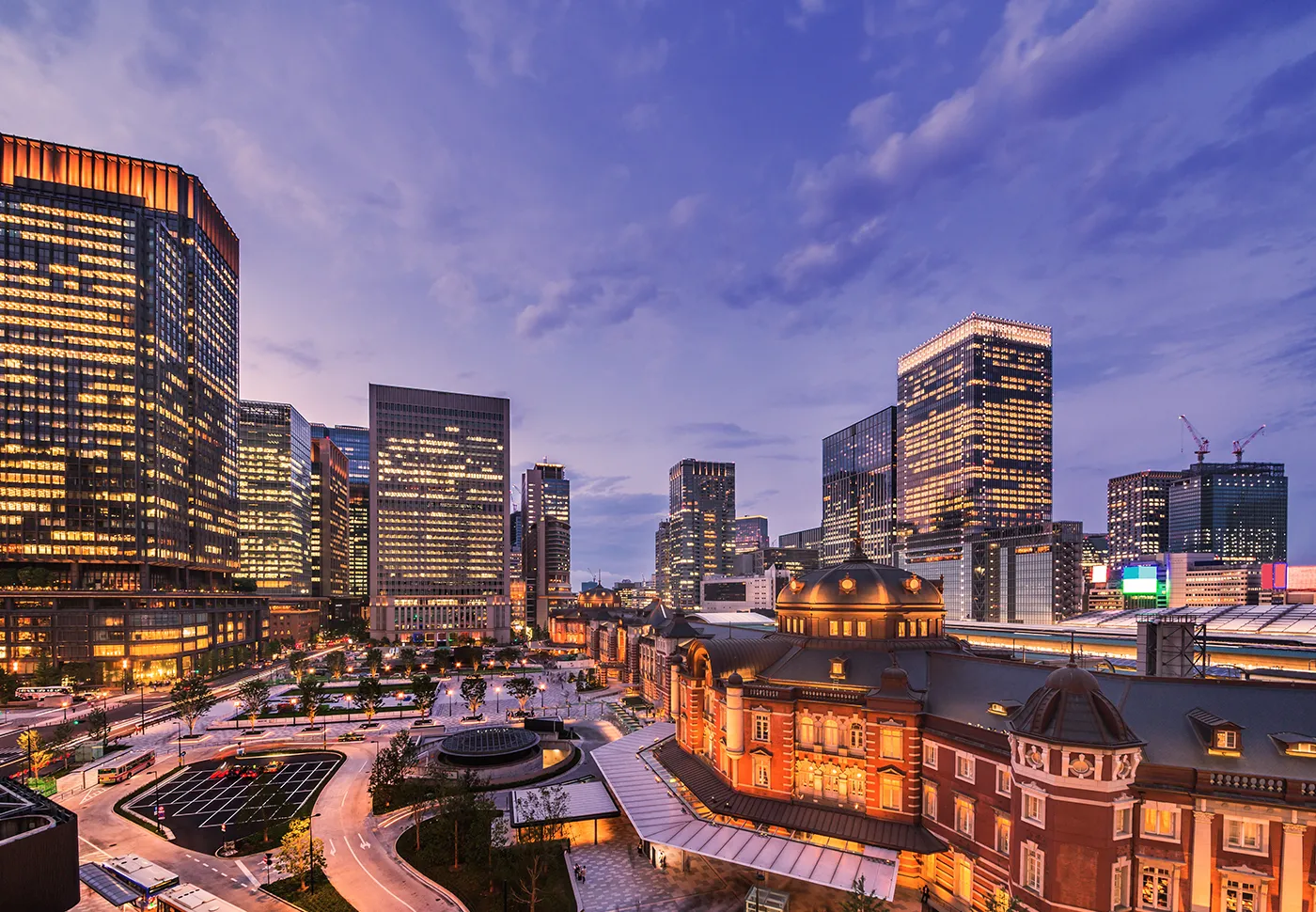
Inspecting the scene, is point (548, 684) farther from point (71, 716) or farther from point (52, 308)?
point (52, 308)

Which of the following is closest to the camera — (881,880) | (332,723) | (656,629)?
(881,880)

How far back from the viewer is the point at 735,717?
203ft

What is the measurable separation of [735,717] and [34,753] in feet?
275

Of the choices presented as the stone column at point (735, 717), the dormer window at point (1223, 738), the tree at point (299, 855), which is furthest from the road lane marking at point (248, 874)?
the dormer window at point (1223, 738)

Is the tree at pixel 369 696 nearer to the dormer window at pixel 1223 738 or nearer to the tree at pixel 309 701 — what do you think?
the tree at pixel 309 701

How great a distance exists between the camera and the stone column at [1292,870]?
A: 37.0 m

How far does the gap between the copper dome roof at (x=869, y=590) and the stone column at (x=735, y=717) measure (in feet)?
48.3

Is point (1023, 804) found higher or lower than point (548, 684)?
higher

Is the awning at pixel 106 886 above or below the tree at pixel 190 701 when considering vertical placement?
above

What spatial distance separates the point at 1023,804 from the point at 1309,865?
14036mm

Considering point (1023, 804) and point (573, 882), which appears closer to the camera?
point (1023, 804)

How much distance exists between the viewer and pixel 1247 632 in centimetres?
10162

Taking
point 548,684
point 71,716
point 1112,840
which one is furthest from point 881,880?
point 71,716

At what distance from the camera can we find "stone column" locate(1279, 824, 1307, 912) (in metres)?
37.0
